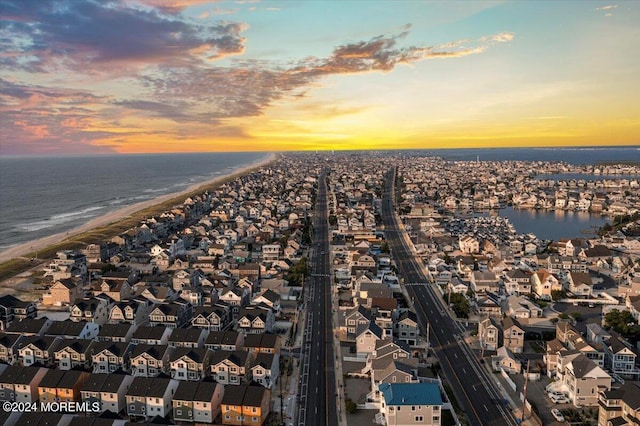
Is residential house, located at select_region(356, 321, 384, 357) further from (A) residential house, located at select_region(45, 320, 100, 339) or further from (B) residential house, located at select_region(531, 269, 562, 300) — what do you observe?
(B) residential house, located at select_region(531, 269, 562, 300)

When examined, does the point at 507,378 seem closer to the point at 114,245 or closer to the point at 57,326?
the point at 57,326

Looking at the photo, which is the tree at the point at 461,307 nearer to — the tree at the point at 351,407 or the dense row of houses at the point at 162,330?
the dense row of houses at the point at 162,330

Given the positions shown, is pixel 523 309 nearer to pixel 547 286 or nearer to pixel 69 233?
pixel 547 286

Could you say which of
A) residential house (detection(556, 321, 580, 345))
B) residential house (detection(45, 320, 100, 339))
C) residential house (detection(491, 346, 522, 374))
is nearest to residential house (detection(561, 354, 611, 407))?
residential house (detection(491, 346, 522, 374))

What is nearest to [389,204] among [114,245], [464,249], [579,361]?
[464,249]

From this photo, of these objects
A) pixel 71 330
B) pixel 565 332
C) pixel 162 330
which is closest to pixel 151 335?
pixel 162 330
